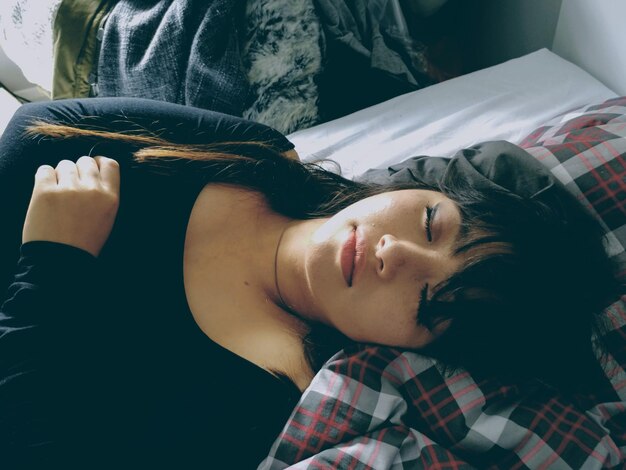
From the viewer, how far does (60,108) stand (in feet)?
3.15

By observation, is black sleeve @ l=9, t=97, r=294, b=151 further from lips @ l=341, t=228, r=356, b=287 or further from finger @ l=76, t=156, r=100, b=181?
lips @ l=341, t=228, r=356, b=287

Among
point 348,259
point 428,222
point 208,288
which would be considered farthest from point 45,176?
point 428,222

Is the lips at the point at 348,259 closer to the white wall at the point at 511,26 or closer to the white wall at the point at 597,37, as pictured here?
the white wall at the point at 597,37

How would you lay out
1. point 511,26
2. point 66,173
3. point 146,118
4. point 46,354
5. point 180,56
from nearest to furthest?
1. point 46,354
2. point 66,173
3. point 146,118
4. point 180,56
5. point 511,26

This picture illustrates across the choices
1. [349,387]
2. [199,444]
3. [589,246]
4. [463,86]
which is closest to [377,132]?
[463,86]

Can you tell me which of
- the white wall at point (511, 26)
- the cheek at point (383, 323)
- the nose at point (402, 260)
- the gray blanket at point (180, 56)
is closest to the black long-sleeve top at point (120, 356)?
the cheek at point (383, 323)

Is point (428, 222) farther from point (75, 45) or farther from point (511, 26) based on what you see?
point (511, 26)

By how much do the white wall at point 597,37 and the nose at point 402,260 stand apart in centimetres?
91

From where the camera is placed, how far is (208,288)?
0.92 metres

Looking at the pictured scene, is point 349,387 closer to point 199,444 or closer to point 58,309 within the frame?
point 199,444

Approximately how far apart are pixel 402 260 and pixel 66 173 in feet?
1.82

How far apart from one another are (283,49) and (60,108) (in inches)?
23.1

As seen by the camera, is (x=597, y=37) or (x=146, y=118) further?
(x=597, y=37)

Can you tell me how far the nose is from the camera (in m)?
0.82
